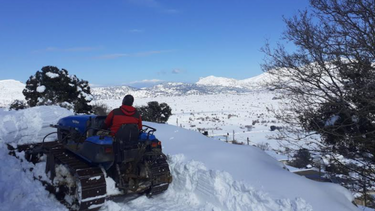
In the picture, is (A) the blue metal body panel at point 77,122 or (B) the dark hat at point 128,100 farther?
(A) the blue metal body panel at point 77,122

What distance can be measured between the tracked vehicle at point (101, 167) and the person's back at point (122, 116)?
0.66 ft

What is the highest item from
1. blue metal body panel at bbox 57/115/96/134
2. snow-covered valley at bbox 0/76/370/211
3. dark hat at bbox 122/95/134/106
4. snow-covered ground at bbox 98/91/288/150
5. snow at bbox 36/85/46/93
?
snow at bbox 36/85/46/93

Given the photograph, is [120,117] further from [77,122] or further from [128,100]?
[77,122]

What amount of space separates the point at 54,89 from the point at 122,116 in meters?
24.3

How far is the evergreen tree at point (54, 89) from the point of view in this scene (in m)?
26.0

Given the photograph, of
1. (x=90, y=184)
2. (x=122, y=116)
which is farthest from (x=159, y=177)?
(x=122, y=116)

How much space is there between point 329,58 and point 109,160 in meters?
5.79

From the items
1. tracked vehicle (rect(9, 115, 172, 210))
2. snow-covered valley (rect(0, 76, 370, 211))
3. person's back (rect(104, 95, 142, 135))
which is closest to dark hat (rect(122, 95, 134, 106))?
person's back (rect(104, 95, 142, 135))

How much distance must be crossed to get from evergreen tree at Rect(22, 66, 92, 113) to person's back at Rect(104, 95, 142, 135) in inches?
867

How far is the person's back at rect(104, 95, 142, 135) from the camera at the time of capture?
5.17 metres

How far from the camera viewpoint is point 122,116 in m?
5.18

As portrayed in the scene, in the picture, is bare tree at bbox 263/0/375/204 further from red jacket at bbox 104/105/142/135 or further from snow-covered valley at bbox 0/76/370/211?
red jacket at bbox 104/105/142/135

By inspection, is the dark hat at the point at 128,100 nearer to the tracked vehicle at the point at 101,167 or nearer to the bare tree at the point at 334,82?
the tracked vehicle at the point at 101,167

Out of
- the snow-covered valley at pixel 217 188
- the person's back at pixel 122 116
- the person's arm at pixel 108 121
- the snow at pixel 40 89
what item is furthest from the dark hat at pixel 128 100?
the snow at pixel 40 89
